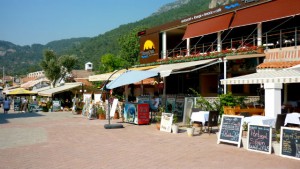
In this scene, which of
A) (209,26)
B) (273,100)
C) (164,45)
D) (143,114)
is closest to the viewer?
(273,100)

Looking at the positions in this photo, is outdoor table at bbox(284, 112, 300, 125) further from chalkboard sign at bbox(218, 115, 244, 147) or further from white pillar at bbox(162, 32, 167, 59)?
white pillar at bbox(162, 32, 167, 59)

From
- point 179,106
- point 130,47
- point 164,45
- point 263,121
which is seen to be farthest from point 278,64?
point 130,47

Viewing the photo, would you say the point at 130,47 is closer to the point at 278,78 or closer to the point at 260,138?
the point at 278,78

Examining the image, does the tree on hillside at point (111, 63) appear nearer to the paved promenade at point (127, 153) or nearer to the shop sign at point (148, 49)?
the shop sign at point (148, 49)

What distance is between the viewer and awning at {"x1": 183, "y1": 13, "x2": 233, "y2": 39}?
18.1 meters

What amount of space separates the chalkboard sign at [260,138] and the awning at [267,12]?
324 inches

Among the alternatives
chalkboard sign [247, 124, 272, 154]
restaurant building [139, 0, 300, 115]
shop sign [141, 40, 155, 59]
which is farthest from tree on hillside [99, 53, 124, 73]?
chalkboard sign [247, 124, 272, 154]

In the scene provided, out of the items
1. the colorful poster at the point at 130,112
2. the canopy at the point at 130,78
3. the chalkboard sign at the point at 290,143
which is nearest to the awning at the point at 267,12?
the canopy at the point at 130,78

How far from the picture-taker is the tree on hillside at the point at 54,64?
4584 centimetres

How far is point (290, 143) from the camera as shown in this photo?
7.27 m

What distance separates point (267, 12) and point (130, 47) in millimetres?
45561

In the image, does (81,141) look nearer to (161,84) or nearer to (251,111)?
(251,111)

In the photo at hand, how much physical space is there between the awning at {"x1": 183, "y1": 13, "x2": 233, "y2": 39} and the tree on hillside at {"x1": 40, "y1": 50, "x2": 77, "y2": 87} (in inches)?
1169

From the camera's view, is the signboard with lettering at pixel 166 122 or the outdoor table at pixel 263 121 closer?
the outdoor table at pixel 263 121
